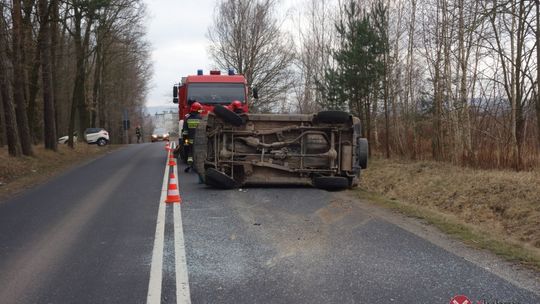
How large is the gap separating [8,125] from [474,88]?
60.6 ft

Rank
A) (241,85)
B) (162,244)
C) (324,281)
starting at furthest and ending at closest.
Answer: (241,85)
(162,244)
(324,281)

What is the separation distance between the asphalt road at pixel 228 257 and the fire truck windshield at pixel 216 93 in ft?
24.3

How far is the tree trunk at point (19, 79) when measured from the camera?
1927cm

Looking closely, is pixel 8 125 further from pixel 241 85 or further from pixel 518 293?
pixel 518 293

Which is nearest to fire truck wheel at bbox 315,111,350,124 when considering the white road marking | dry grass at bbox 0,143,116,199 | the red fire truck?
the white road marking

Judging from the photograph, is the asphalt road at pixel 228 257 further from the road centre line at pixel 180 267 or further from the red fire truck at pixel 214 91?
the red fire truck at pixel 214 91

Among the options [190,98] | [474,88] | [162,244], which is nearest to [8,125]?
[190,98]

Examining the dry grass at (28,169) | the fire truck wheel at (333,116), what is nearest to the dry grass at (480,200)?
the fire truck wheel at (333,116)

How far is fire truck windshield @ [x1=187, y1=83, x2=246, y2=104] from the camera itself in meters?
16.7

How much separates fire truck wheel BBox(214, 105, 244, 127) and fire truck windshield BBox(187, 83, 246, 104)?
5.46m

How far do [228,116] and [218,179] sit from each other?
1.42 metres

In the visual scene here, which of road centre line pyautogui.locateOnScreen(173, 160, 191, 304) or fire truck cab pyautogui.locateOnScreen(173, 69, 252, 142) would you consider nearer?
road centre line pyautogui.locateOnScreen(173, 160, 191, 304)

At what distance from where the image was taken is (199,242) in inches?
252

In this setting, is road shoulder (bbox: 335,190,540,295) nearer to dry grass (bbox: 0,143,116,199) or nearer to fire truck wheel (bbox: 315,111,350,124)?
fire truck wheel (bbox: 315,111,350,124)
